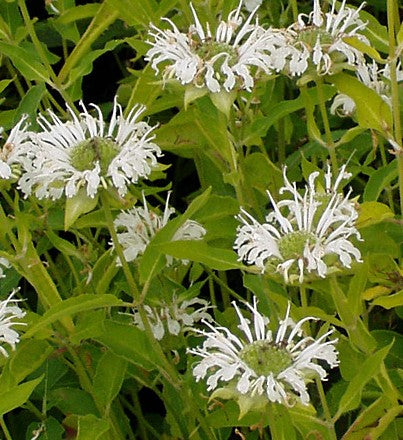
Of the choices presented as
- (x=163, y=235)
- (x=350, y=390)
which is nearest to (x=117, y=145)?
(x=163, y=235)

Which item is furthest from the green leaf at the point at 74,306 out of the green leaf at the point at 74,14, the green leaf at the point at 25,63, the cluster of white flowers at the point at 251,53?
the green leaf at the point at 74,14

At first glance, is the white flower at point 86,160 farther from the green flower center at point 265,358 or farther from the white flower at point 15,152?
the green flower center at point 265,358

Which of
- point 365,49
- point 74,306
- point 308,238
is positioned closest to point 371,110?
point 365,49

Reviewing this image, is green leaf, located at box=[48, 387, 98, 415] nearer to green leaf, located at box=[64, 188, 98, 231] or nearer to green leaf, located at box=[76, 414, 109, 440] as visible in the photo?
green leaf, located at box=[76, 414, 109, 440]

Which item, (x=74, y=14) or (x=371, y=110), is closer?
(x=371, y=110)

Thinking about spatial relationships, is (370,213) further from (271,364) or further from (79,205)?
(79,205)

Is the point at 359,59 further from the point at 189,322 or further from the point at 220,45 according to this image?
the point at 189,322

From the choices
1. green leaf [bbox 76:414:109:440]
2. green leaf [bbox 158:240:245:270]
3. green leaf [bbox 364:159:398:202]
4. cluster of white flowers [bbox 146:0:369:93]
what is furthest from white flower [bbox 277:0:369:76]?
green leaf [bbox 76:414:109:440]
